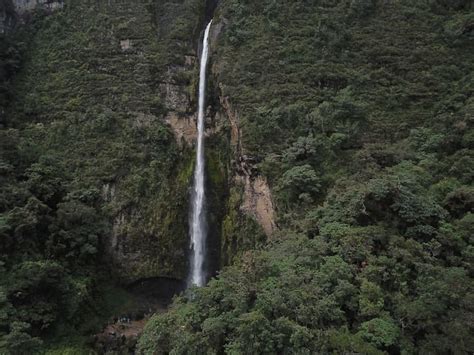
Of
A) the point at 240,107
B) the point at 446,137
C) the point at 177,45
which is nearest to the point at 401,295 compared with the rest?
the point at 446,137

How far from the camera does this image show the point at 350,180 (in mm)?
16625

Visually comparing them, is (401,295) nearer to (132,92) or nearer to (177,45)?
(132,92)

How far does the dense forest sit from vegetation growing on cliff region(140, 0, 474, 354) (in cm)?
7

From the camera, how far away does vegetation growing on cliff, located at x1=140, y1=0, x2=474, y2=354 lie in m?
11.2

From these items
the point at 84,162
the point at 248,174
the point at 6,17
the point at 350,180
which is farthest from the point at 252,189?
the point at 6,17

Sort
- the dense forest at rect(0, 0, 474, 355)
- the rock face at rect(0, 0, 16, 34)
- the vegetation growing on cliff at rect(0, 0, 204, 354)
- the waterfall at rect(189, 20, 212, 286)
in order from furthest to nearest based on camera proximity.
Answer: the rock face at rect(0, 0, 16, 34)
the waterfall at rect(189, 20, 212, 286)
the vegetation growing on cliff at rect(0, 0, 204, 354)
the dense forest at rect(0, 0, 474, 355)

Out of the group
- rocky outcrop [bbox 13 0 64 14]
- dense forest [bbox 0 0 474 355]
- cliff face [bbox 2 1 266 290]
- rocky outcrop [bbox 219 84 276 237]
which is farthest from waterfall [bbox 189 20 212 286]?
rocky outcrop [bbox 13 0 64 14]

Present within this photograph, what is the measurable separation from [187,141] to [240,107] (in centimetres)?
338

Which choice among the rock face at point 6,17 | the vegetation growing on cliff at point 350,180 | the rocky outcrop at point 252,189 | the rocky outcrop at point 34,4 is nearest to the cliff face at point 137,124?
the rocky outcrop at point 252,189

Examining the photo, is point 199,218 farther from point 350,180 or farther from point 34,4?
point 34,4

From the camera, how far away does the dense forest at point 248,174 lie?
11852 mm

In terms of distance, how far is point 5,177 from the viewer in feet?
61.5

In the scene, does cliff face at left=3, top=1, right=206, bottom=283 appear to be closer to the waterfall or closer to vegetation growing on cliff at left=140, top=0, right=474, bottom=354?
the waterfall

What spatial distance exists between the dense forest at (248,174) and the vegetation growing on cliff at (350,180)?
0.07 m
